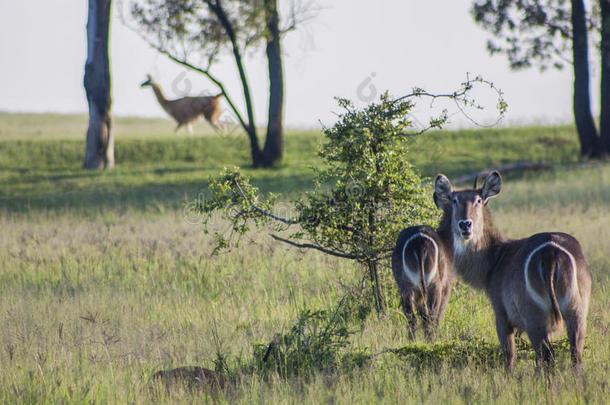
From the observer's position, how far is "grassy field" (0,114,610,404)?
5.15 meters

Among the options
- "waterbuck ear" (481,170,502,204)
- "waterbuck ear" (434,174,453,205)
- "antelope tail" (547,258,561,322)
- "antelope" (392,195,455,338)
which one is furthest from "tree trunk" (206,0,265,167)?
"antelope tail" (547,258,561,322)

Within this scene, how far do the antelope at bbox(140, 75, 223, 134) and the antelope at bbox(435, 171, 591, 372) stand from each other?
22.8 metres

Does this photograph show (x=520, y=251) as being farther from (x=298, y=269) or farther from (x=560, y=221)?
(x=560, y=221)

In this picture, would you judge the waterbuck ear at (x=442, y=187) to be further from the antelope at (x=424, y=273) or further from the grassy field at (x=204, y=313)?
the grassy field at (x=204, y=313)

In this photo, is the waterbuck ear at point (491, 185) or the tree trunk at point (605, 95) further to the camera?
the tree trunk at point (605, 95)

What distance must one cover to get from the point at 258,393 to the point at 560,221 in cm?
1008

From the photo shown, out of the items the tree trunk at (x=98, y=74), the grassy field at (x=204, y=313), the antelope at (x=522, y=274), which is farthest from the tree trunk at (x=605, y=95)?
the antelope at (x=522, y=274)

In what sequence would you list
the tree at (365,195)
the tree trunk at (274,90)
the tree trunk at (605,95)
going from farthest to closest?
the tree trunk at (605,95)
the tree trunk at (274,90)
the tree at (365,195)

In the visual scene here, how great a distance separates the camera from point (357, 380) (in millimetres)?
5434

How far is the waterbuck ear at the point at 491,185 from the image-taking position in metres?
5.78

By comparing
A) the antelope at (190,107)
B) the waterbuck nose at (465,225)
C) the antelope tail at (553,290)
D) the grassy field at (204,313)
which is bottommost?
the grassy field at (204,313)

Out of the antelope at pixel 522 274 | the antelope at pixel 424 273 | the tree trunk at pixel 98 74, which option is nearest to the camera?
the antelope at pixel 522 274

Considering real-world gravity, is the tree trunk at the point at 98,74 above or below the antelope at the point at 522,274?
above

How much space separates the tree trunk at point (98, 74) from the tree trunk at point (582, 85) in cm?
1744
